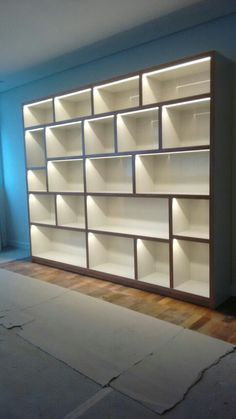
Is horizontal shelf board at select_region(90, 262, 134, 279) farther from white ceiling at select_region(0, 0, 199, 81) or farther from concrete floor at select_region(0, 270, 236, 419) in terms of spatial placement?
white ceiling at select_region(0, 0, 199, 81)

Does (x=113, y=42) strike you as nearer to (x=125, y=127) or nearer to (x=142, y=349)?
(x=125, y=127)

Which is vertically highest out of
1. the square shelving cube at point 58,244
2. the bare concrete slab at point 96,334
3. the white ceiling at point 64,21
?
the white ceiling at point 64,21

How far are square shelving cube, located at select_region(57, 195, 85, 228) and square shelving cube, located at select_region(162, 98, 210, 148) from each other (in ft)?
5.50

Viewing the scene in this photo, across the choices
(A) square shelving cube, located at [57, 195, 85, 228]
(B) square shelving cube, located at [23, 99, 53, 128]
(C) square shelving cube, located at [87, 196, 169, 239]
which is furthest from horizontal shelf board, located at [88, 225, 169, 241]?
(B) square shelving cube, located at [23, 99, 53, 128]

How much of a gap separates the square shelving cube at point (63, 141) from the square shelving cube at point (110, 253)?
Answer: 1240 mm

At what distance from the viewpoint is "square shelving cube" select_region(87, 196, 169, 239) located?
3.76 m

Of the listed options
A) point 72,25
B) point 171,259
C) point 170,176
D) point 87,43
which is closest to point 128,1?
point 72,25

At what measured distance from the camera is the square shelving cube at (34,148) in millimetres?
4734

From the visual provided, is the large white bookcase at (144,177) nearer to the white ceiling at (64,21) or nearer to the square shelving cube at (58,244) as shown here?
the square shelving cube at (58,244)

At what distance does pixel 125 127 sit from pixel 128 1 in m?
1.24

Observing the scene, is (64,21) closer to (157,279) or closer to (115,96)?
(115,96)

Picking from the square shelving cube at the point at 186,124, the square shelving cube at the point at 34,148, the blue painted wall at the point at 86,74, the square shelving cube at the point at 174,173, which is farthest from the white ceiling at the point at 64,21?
the square shelving cube at the point at 174,173

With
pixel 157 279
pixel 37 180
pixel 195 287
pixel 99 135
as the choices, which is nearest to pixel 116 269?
pixel 157 279

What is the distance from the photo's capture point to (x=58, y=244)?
4977mm
